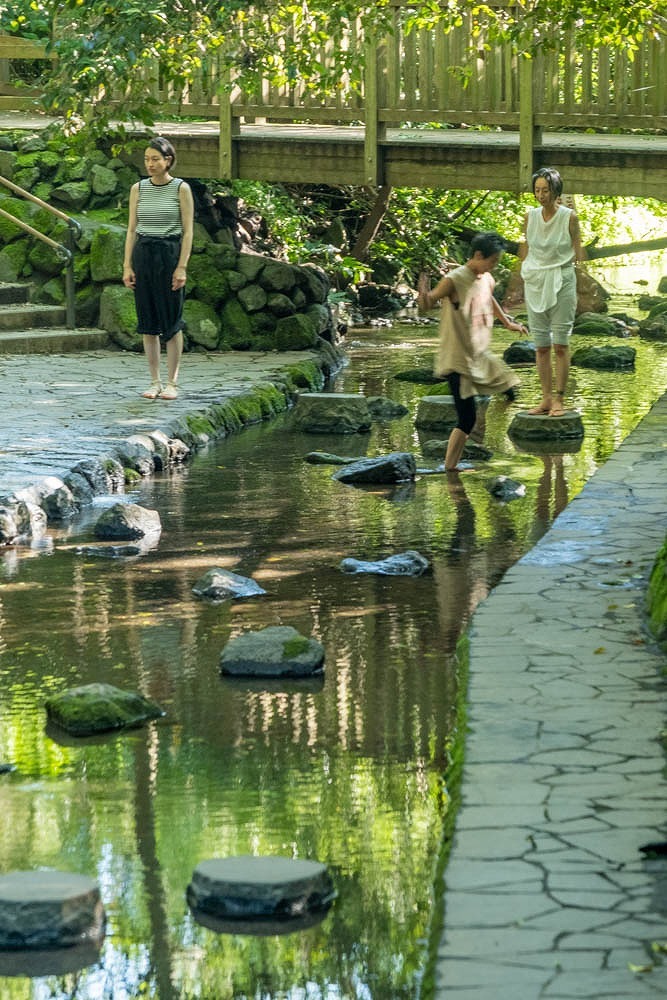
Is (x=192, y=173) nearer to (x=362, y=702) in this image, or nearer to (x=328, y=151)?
(x=328, y=151)

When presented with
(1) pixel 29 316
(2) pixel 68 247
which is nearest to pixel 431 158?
(2) pixel 68 247

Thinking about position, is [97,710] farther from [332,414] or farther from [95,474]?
[332,414]

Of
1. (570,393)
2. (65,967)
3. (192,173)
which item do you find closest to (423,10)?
(570,393)

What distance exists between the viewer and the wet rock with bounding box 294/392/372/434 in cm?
1275

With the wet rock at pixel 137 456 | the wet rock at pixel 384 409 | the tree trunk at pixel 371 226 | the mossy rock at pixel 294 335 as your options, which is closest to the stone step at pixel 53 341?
the mossy rock at pixel 294 335

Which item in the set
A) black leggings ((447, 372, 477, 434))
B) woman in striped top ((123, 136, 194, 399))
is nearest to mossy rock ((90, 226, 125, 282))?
woman in striped top ((123, 136, 194, 399))

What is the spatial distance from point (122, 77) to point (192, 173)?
21.3 feet

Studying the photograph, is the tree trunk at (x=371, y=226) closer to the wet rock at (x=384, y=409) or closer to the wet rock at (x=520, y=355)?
the wet rock at (x=520, y=355)

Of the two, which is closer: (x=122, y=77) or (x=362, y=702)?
(x=362, y=702)

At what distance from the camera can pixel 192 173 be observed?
16.5 meters

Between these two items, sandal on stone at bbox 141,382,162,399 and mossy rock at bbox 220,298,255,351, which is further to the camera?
mossy rock at bbox 220,298,255,351

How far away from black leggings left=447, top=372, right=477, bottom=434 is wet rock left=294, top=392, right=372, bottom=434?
228cm

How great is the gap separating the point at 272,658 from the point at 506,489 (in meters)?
3.80

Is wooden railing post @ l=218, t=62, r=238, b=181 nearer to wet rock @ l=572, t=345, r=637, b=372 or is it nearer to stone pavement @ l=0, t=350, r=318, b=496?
stone pavement @ l=0, t=350, r=318, b=496
